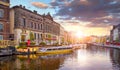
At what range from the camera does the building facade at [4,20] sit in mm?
55750

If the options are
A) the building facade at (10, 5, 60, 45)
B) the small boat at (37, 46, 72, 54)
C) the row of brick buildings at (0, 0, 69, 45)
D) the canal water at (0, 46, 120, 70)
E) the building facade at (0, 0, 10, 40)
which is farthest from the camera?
the building facade at (10, 5, 60, 45)

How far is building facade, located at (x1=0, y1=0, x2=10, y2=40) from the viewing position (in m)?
55.8

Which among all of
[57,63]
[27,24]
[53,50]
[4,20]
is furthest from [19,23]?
[57,63]

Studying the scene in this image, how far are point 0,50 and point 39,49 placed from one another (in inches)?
459

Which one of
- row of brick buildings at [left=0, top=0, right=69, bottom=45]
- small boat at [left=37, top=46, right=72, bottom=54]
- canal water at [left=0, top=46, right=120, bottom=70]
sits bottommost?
canal water at [left=0, top=46, right=120, bottom=70]

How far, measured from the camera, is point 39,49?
55.3m

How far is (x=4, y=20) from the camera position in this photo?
5647 cm

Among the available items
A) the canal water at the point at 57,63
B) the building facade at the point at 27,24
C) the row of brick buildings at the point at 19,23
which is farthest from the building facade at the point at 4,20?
the canal water at the point at 57,63

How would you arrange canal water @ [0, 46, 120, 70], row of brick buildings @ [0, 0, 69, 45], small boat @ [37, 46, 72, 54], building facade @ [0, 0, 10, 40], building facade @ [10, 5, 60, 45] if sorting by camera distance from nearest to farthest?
canal water @ [0, 46, 120, 70], small boat @ [37, 46, 72, 54], building facade @ [0, 0, 10, 40], row of brick buildings @ [0, 0, 69, 45], building facade @ [10, 5, 60, 45]

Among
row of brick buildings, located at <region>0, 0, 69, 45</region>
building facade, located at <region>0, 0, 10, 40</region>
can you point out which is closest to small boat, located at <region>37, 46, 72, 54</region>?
row of brick buildings, located at <region>0, 0, 69, 45</region>

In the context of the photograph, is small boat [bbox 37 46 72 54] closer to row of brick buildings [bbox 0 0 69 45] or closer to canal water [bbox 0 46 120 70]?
row of brick buildings [bbox 0 0 69 45]

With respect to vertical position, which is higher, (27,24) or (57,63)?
(27,24)

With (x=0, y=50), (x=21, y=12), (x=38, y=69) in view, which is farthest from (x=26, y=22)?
(x=38, y=69)

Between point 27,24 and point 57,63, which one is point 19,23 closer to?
point 27,24
